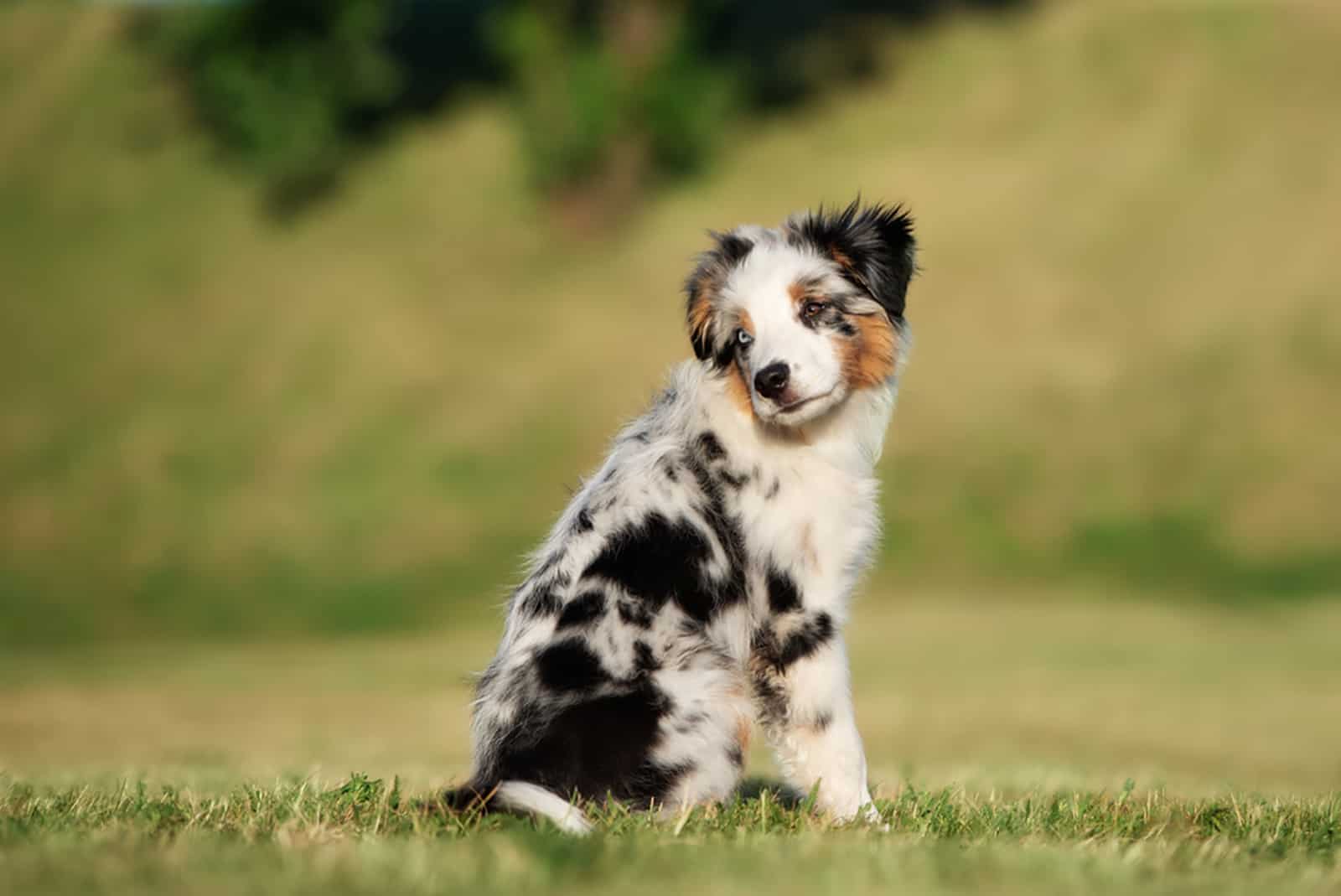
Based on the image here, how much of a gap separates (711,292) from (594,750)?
2.18 m

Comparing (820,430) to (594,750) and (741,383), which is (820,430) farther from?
(594,750)

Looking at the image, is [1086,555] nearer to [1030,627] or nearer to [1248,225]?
[1030,627]

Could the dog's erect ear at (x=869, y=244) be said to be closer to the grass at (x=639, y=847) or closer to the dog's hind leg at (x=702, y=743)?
the dog's hind leg at (x=702, y=743)

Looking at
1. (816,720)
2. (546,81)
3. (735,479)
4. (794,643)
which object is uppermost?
(546,81)

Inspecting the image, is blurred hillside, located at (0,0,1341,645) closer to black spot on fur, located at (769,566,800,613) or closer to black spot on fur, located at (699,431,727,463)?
black spot on fur, located at (699,431,727,463)

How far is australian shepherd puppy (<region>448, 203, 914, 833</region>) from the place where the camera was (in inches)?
220

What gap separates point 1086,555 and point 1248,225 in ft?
33.7

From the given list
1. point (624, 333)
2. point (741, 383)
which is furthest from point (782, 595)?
point (624, 333)

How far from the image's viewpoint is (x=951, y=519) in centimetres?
2525

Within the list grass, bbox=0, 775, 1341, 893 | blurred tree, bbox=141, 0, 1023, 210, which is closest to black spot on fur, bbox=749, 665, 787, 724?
grass, bbox=0, 775, 1341, 893

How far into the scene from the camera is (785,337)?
6395mm

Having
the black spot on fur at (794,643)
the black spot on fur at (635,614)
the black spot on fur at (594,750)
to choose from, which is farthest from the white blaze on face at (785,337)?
the black spot on fur at (594,750)

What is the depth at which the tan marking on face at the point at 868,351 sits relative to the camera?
6602 mm

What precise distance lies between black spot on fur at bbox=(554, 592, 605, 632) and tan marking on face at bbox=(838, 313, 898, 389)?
160cm
